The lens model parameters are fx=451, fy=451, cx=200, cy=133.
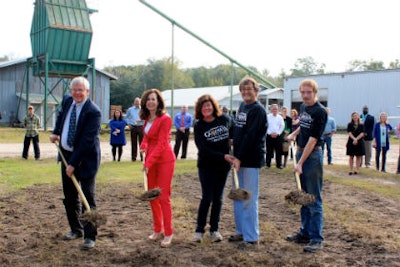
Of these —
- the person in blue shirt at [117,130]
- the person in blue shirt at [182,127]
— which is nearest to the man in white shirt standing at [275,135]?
the person in blue shirt at [182,127]

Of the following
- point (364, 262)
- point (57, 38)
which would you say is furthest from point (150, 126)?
point (57, 38)

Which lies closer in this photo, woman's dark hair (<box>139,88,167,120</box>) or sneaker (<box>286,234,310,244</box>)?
woman's dark hair (<box>139,88,167,120</box>)

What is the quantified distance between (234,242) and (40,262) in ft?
7.78

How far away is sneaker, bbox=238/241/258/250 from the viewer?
5.53 metres

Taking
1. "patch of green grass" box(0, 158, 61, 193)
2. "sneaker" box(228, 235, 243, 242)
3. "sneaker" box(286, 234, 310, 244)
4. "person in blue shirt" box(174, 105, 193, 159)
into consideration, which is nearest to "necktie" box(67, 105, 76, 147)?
"sneaker" box(228, 235, 243, 242)

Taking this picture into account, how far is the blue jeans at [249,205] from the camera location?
552 centimetres

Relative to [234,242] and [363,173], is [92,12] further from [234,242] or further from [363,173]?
[234,242]

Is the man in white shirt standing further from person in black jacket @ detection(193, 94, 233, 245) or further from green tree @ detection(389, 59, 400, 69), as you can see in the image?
green tree @ detection(389, 59, 400, 69)

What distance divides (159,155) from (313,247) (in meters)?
2.21

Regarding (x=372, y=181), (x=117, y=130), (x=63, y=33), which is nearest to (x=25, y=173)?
→ (x=117, y=130)

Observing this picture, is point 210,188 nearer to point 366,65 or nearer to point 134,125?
point 134,125

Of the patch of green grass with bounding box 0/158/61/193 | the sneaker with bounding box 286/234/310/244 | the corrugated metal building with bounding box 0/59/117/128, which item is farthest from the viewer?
the corrugated metal building with bounding box 0/59/117/128

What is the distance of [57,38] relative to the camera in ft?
85.4

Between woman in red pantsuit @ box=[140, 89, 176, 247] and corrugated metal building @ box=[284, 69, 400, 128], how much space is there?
114ft
